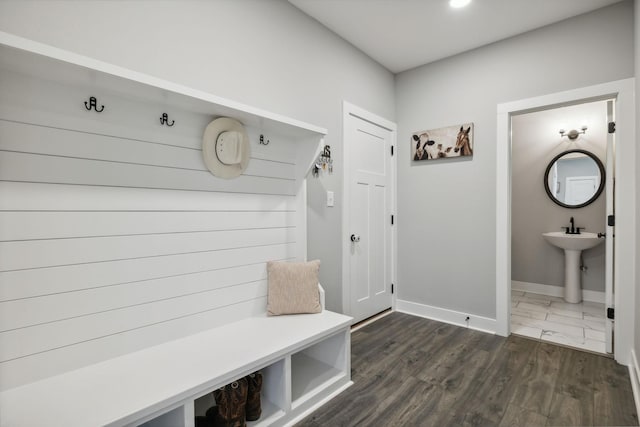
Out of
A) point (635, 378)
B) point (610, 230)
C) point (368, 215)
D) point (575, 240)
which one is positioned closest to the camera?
point (635, 378)

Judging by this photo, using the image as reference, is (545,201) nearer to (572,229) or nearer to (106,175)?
(572,229)

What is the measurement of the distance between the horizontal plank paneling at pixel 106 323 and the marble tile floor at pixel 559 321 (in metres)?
2.73

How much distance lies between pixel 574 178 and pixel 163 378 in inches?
191

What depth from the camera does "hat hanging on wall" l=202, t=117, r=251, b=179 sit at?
5.71 feet

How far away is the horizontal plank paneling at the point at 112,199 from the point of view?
1213 millimetres

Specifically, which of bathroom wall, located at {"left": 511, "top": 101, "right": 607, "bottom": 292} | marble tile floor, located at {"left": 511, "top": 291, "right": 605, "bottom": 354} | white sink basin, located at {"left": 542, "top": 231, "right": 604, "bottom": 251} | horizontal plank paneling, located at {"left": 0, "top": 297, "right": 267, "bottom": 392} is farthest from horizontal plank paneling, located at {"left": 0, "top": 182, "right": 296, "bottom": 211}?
bathroom wall, located at {"left": 511, "top": 101, "right": 607, "bottom": 292}

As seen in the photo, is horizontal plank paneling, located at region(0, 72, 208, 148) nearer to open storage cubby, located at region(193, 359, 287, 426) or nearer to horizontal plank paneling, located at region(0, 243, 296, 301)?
horizontal plank paneling, located at region(0, 243, 296, 301)

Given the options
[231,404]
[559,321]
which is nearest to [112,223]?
[231,404]

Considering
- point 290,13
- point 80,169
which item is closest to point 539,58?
point 290,13

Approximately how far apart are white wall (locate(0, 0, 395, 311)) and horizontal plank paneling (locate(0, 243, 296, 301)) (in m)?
0.79

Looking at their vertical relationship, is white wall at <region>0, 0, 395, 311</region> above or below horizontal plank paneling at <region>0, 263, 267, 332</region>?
above

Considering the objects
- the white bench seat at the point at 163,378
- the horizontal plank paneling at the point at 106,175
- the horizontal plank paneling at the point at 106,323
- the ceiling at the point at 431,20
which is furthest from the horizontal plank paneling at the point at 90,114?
the ceiling at the point at 431,20

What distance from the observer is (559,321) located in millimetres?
3184

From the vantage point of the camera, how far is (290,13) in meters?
2.34
